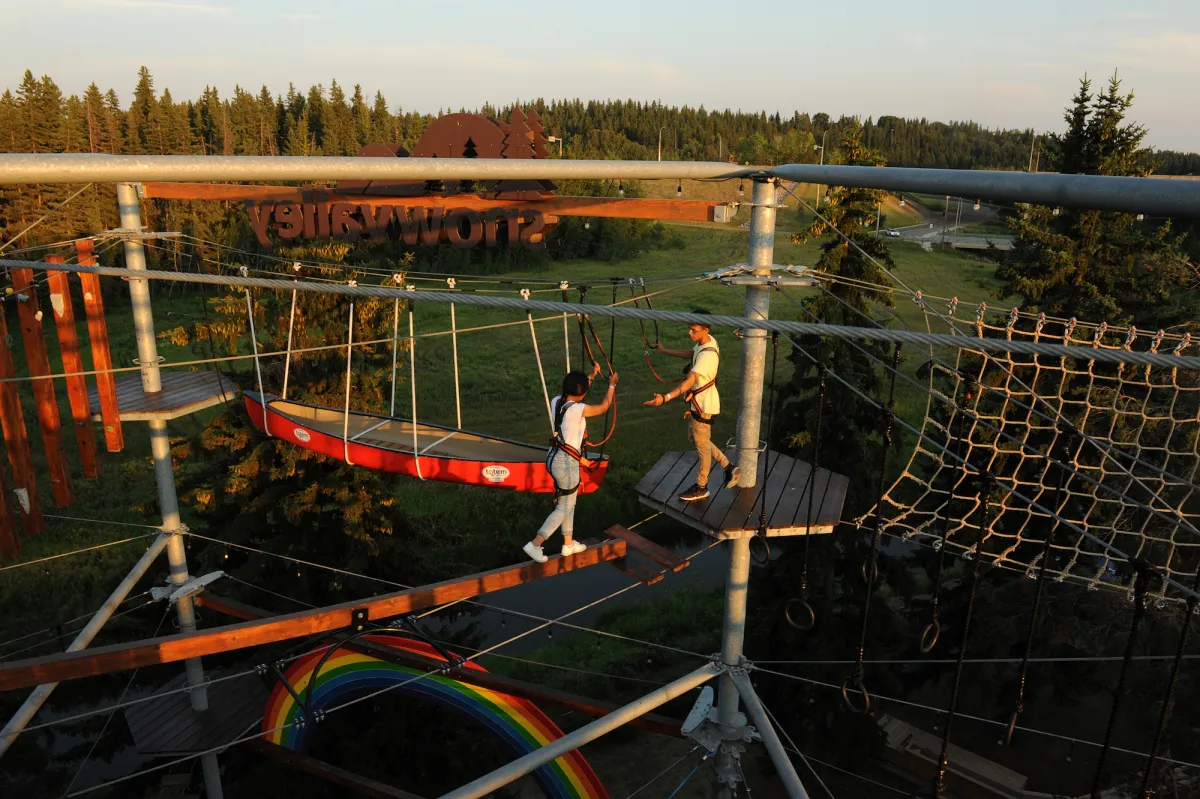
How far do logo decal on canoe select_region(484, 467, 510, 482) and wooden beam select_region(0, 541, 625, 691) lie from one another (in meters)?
1.02

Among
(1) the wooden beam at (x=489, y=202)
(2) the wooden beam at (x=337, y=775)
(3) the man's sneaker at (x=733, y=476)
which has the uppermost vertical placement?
Answer: (1) the wooden beam at (x=489, y=202)

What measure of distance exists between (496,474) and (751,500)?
2404mm

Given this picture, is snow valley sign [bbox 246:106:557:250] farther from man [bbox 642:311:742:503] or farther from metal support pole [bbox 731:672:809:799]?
metal support pole [bbox 731:672:809:799]

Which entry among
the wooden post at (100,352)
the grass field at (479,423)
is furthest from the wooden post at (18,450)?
the grass field at (479,423)

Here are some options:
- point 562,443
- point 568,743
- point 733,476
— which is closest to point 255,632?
point 568,743

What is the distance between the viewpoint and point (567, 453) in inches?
274

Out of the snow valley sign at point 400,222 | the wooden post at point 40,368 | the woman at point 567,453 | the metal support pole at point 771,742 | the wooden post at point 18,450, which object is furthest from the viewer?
the wooden post at point 18,450

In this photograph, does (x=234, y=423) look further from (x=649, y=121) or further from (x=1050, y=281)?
(x=649, y=121)

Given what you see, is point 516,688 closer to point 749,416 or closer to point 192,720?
point 749,416

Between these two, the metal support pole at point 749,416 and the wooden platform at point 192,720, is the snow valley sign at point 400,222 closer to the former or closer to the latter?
the metal support pole at point 749,416

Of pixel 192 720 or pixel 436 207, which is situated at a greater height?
pixel 436 207

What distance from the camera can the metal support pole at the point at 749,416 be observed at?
19.2 feet

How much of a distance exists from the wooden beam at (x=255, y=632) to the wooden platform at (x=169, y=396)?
2.24 meters

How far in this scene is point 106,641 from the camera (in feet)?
44.3
